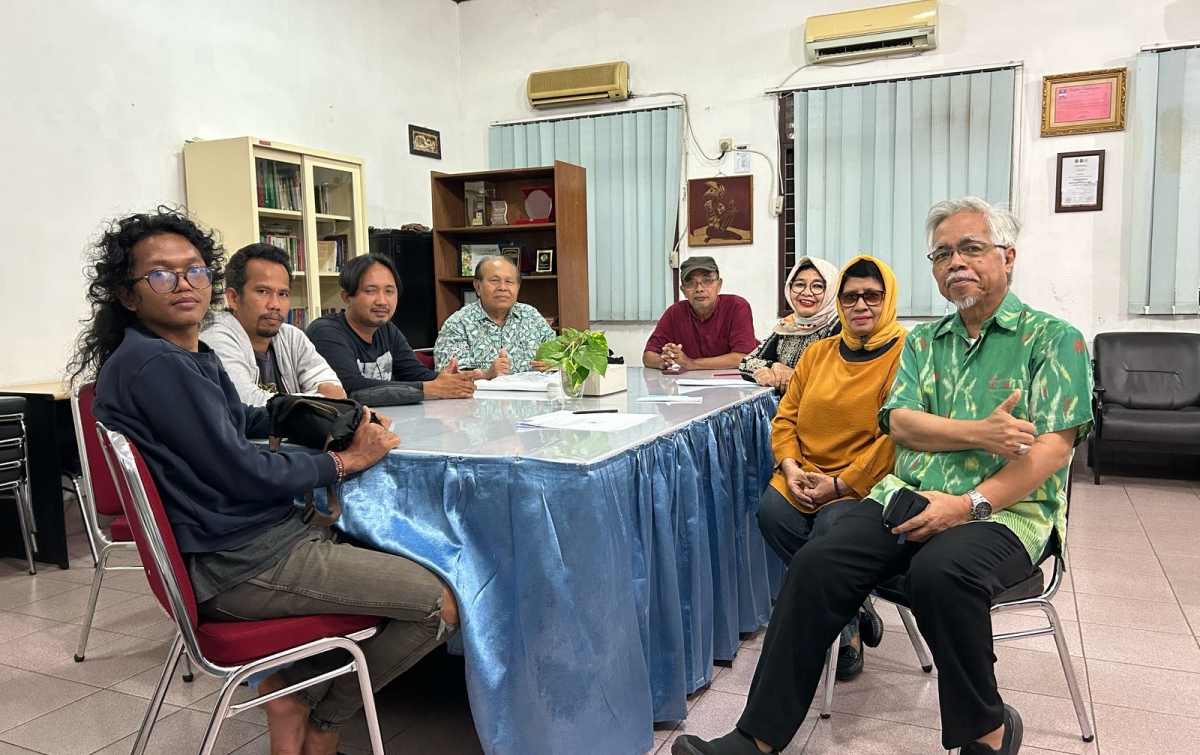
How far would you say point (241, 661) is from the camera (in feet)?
5.19

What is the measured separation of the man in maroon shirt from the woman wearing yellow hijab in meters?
1.60

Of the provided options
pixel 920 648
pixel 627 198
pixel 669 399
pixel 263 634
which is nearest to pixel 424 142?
pixel 627 198

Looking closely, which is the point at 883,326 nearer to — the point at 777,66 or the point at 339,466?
the point at 339,466

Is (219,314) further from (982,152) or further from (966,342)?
(982,152)

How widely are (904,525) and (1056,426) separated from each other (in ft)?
1.24

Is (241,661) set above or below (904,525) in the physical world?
below

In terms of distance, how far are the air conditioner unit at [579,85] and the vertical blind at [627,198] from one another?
15 centimetres

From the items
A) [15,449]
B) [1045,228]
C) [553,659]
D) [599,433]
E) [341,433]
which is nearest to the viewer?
[553,659]

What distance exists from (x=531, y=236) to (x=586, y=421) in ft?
12.6

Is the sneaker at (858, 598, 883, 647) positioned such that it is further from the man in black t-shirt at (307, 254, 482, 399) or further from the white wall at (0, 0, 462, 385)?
the white wall at (0, 0, 462, 385)

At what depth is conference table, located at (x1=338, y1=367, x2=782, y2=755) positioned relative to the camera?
1757mm

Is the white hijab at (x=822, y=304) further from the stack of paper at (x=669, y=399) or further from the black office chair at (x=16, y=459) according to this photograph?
the black office chair at (x=16, y=459)

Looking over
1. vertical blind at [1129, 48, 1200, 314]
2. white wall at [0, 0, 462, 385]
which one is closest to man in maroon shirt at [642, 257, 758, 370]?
vertical blind at [1129, 48, 1200, 314]

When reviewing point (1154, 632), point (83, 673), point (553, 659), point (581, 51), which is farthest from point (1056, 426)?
point (581, 51)
